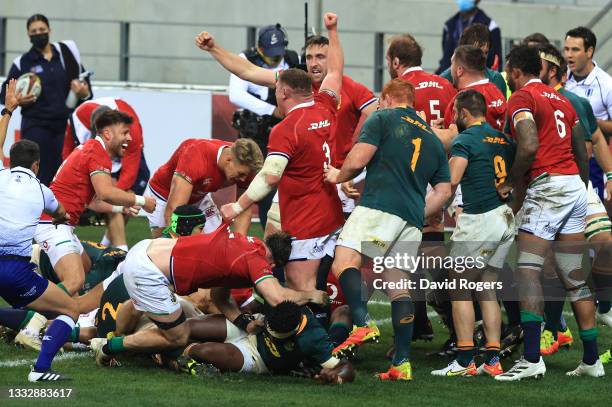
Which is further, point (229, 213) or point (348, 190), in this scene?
point (348, 190)

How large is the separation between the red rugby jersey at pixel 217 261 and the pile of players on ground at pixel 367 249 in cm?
1

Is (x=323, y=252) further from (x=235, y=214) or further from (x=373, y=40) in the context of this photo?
(x=373, y=40)

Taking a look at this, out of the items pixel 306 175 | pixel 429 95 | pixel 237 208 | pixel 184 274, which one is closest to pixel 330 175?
pixel 306 175

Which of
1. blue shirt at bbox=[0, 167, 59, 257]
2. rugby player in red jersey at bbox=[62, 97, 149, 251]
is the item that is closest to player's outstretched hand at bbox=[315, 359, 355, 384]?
blue shirt at bbox=[0, 167, 59, 257]

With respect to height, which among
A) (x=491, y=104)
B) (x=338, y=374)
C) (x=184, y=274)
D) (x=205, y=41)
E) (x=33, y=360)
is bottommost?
(x=33, y=360)

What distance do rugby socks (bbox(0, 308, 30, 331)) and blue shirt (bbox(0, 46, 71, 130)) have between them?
20.5ft

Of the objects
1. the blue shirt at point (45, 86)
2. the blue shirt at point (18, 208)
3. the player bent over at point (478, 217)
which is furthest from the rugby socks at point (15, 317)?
the blue shirt at point (45, 86)

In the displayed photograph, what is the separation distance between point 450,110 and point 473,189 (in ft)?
3.94

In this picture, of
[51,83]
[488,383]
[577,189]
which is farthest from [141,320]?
[51,83]

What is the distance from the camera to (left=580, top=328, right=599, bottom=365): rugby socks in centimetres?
945

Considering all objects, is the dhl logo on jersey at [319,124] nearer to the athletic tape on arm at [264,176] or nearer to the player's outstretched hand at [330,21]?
the athletic tape on arm at [264,176]

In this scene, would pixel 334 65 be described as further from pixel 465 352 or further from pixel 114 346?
pixel 114 346

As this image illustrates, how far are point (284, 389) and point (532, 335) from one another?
1890mm

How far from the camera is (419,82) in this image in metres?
11.1
